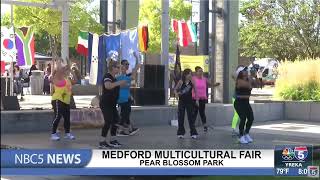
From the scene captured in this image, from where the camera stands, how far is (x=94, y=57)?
17.0 meters

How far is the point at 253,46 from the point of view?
127 feet

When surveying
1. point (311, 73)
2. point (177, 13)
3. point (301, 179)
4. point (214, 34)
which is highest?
point (177, 13)

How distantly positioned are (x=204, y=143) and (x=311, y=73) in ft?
31.3

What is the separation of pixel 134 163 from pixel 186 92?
4484 mm

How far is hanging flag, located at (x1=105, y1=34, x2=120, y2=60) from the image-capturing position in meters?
17.4

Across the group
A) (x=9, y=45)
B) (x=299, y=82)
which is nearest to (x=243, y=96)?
(x=299, y=82)

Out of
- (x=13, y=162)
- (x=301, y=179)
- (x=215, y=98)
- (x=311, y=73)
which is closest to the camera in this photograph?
(x=13, y=162)

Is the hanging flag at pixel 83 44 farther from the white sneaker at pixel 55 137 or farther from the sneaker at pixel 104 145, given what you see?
the sneaker at pixel 104 145

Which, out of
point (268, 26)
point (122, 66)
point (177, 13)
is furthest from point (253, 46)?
point (122, 66)

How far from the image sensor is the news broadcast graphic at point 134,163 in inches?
292

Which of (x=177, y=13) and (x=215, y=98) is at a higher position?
(x=177, y=13)

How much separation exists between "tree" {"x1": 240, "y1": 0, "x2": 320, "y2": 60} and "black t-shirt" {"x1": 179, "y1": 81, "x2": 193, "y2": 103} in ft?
73.5

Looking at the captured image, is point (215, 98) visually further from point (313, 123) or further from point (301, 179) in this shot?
point (301, 179)

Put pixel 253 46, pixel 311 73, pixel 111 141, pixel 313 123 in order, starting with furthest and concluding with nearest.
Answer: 1. pixel 253 46
2. pixel 311 73
3. pixel 313 123
4. pixel 111 141
